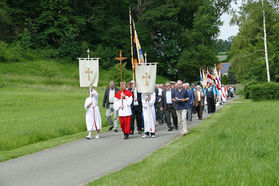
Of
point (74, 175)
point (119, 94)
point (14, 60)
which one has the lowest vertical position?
point (74, 175)

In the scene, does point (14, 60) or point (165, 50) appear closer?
point (14, 60)

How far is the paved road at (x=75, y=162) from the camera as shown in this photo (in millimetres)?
7566

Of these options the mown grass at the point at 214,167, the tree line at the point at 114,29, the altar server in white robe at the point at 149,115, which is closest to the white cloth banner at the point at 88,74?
the altar server in white robe at the point at 149,115

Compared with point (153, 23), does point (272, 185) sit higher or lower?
lower

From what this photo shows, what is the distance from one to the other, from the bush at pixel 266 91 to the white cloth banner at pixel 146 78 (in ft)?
75.2

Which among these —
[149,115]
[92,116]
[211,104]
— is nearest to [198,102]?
[211,104]

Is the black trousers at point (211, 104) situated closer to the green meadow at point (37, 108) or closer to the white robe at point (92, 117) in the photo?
the green meadow at point (37, 108)

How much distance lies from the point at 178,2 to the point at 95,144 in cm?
5856

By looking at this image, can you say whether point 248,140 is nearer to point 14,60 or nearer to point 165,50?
point 14,60

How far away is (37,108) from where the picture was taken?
26.9 m

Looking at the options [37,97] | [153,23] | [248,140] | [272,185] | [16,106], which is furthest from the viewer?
[153,23]

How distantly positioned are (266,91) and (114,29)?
34327mm

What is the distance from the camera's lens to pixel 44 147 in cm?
1205

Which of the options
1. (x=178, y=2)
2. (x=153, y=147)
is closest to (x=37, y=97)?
(x=153, y=147)
